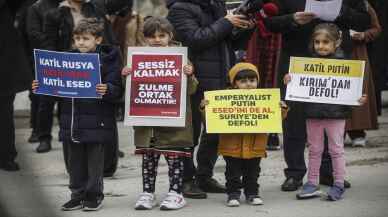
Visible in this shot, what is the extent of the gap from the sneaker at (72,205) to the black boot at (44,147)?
330 centimetres

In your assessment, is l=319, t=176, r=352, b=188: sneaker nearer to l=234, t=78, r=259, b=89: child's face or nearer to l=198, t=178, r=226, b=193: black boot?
l=198, t=178, r=226, b=193: black boot

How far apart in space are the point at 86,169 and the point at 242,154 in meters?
1.06

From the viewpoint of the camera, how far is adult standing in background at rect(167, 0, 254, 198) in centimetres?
587

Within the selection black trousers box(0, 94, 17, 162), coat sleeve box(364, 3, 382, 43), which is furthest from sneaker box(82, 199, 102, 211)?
coat sleeve box(364, 3, 382, 43)

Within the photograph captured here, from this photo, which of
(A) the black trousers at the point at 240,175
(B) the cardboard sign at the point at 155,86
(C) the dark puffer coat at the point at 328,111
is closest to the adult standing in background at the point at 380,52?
(C) the dark puffer coat at the point at 328,111

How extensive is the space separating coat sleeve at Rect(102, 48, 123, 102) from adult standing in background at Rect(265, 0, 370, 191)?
4.09ft

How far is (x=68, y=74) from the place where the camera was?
5680 millimetres

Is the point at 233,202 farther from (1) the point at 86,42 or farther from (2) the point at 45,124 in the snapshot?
(2) the point at 45,124

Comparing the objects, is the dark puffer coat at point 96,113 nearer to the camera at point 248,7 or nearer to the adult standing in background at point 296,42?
the camera at point 248,7

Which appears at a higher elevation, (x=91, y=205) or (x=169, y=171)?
(x=169, y=171)

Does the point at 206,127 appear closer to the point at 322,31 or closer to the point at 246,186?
the point at 246,186

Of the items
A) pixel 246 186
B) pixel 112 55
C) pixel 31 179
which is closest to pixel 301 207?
pixel 246 186

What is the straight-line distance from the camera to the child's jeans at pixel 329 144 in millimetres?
5914

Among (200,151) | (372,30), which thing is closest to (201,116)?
(200,151)
